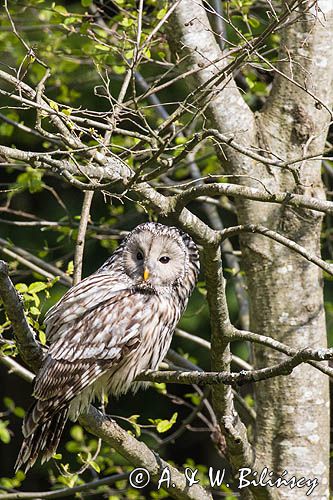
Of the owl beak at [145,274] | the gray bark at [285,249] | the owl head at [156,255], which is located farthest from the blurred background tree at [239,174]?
the owl beak at [145,274]

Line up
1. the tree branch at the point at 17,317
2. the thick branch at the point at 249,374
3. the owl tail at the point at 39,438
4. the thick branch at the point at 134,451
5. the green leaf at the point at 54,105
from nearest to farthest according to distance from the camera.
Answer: the thick branch at the point at 249,374, the tree branch at the point at 17,317, the green leaf at the point at 54,105, the thick branch at the point at 134,451, the owl tail at the point at 39,438

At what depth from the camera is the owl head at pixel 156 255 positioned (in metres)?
3.90

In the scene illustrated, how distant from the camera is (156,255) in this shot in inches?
155

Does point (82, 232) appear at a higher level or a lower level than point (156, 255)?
lower

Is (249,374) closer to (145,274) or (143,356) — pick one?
(143,356)

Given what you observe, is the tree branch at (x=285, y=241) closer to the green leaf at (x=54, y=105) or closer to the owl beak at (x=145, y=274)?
the green leaf at (x=54, y=105)

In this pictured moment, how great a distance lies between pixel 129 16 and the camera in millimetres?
4113

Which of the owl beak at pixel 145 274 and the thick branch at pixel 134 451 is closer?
the thick branch at pixel 134 451

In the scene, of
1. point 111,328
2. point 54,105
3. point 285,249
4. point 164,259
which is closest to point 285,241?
point 285,249

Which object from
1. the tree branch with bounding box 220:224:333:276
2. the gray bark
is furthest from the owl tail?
the tree branch with bounding box 220:224:333:276

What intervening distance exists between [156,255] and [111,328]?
460 mm

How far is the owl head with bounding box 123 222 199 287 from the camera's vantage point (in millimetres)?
3902

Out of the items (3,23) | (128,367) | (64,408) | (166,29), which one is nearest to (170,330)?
(128,367)

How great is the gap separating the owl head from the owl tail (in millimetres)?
722
